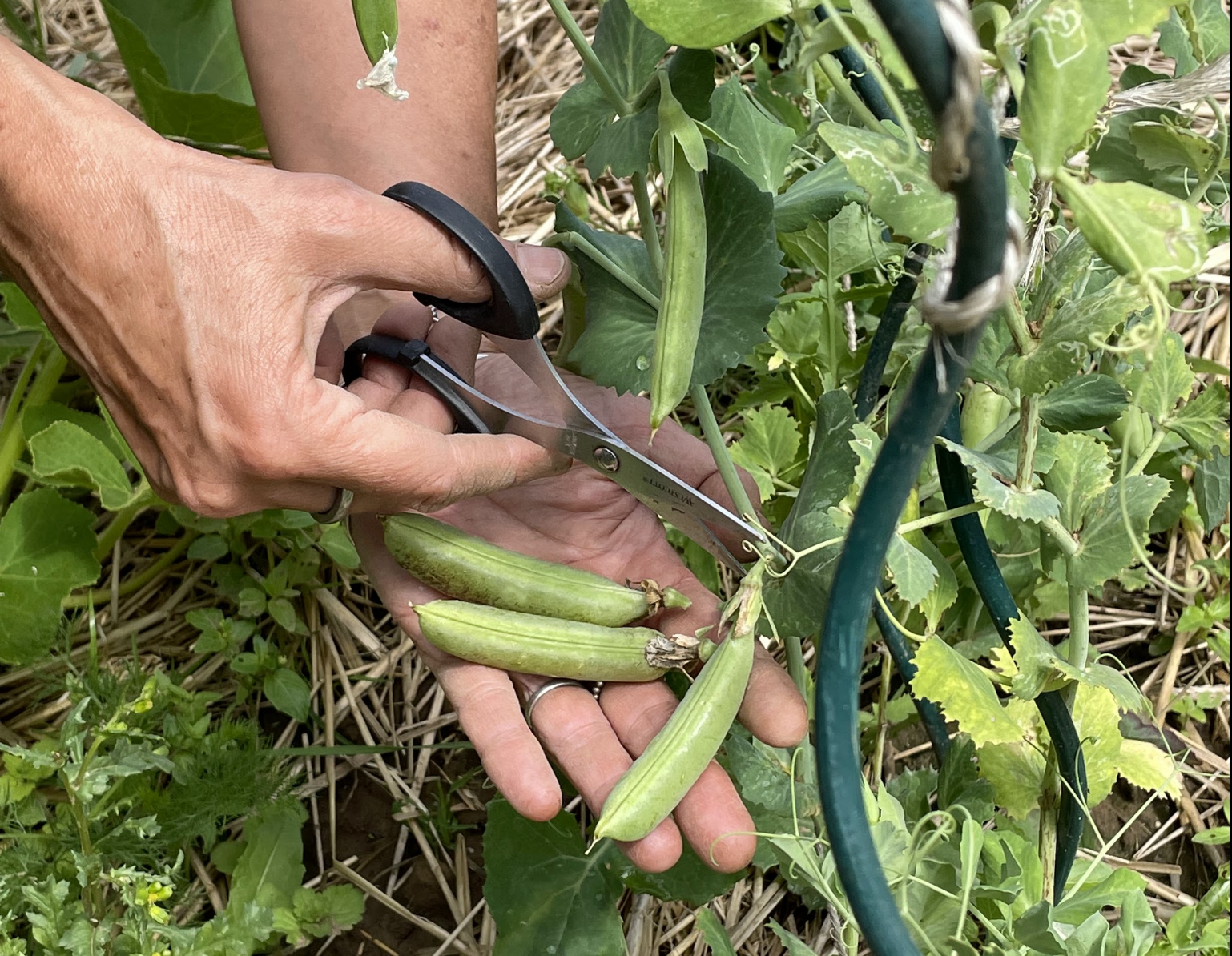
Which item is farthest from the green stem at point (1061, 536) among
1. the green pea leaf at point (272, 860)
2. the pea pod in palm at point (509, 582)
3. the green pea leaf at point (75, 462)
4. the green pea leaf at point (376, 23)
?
the green pea leaf at point (75, 462)

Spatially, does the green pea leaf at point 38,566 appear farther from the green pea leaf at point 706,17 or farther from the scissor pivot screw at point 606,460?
the green pea leaf at point 706,17

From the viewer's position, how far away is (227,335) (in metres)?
1.05

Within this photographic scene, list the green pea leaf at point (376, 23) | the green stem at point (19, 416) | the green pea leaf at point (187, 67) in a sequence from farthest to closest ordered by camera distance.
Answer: the green stem at point (19, 416)
the green pea leaf at point (187, 67)
the green pea leaf at point (376, 23)

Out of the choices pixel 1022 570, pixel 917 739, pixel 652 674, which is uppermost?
pixel 652 674

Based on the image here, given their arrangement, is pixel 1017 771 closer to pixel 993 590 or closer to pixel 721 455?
pixel 993 590

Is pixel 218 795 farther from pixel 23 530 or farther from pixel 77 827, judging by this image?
pixel 23 530

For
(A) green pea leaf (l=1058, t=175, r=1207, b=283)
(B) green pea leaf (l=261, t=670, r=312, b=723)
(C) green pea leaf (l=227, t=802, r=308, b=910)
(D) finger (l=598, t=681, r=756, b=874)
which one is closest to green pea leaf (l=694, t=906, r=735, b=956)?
(D) finger (l=598, t=681, r=756, b=874)

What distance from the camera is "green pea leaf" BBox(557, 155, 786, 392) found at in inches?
42.1

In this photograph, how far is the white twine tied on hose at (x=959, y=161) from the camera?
42 centimetres

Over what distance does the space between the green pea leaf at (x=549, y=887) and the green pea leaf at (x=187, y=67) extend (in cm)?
124

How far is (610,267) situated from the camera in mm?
1185

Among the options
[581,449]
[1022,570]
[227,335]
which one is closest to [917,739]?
[1022,570]

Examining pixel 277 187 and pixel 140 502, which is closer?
pixel 277 187

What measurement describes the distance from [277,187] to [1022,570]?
1145 mm
